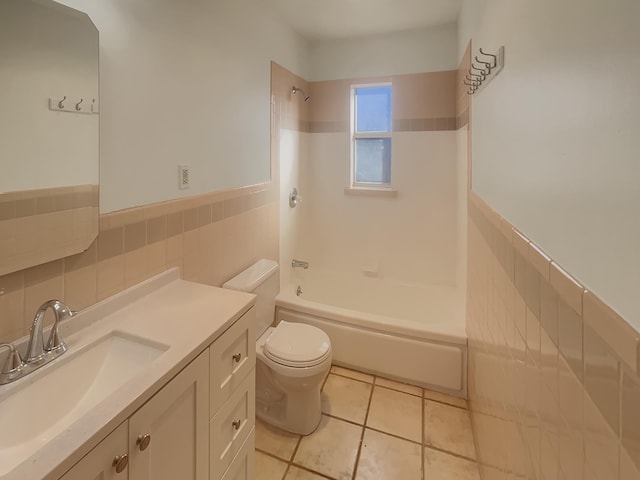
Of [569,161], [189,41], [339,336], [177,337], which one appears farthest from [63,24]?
[339,336]

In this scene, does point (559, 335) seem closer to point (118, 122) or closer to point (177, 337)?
point (177, 337)

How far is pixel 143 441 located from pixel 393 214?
2.57 meters

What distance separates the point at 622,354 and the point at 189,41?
1.89 meters

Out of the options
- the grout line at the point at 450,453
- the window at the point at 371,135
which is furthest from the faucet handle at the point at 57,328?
the window at the point at 371,135

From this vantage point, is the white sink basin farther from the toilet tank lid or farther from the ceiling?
the ceiling

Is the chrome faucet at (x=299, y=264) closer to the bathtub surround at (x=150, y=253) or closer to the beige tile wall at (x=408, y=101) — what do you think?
the bathtub surround at (x=150, y=253)

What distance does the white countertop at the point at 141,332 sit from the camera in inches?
25.0

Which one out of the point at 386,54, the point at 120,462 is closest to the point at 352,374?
the point at 120,462

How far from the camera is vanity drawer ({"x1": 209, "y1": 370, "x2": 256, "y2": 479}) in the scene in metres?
1.12

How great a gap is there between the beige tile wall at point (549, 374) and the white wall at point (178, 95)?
138 centimetres

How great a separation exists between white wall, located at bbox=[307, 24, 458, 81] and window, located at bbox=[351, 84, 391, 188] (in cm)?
17

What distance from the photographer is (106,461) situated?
0.71m

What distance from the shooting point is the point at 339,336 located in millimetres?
2352

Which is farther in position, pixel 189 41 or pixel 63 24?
pixel 189 41
